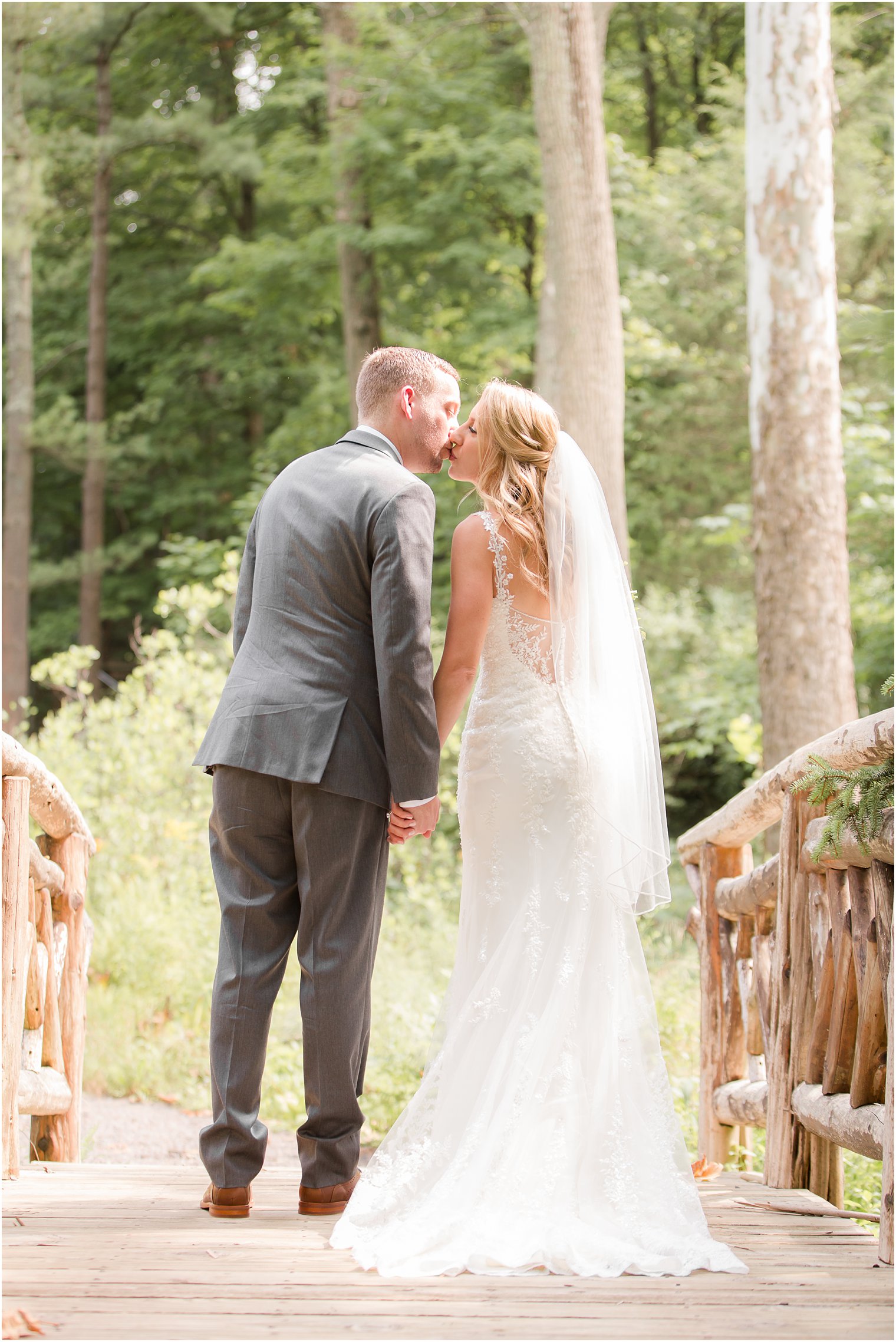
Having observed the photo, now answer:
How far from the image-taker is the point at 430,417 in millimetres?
3312

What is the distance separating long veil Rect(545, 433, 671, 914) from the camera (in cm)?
317

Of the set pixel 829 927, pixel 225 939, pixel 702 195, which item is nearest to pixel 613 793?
pixel 829 927

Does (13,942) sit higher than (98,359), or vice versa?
(98,359)

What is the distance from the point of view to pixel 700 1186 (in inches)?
138

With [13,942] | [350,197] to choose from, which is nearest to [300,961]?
[13,942]

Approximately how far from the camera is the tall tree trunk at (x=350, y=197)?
40.7 feet

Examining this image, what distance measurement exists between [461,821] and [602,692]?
0.53 m

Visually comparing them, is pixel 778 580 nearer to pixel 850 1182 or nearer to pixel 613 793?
pixel 850 1182

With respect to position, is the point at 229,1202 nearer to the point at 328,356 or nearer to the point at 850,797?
the point at 850,797

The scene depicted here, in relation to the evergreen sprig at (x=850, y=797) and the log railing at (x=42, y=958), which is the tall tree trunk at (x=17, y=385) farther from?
the evergreen sprig at (x=850, y=797)

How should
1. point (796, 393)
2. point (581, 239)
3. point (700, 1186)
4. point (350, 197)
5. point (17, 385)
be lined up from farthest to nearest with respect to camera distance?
point (17, 385)
point (350, 197)
point (581, 239)
point (796, 393)
point (700, 1186)

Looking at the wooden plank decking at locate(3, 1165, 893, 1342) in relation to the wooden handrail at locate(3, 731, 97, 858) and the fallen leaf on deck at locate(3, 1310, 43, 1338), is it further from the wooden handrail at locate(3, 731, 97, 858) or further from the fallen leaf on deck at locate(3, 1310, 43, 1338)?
the wooden handrail at locate(3, 731, 97, 858)

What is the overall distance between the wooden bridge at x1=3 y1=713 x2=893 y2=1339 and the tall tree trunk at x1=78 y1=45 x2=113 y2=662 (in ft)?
43.9

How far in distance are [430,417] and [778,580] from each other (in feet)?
13.2
